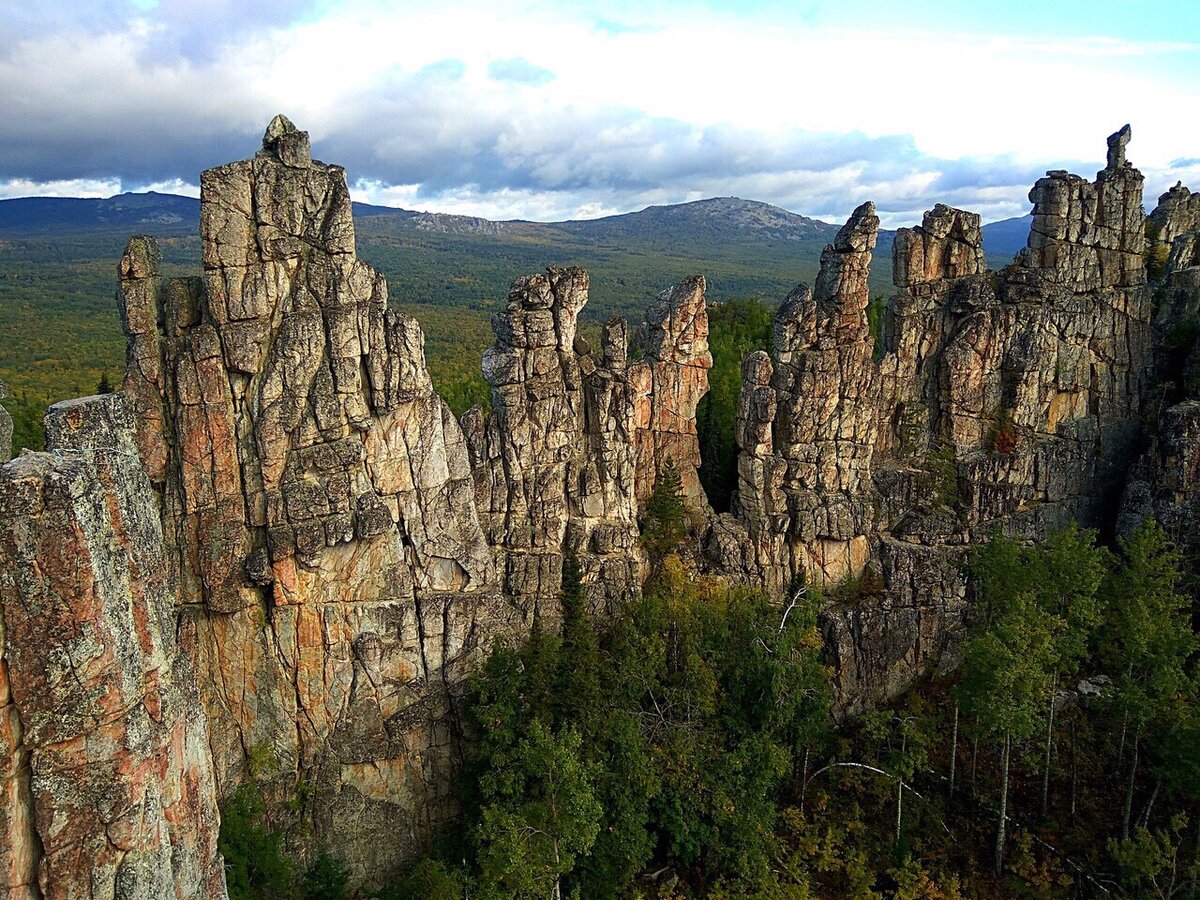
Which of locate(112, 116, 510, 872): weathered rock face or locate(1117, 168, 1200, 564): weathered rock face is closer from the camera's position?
locate(112, 116, 510, 872): weathered rock face

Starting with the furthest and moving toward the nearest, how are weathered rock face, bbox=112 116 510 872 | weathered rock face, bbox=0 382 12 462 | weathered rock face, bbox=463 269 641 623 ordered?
weathered rock face, bbox=463 269 641 623 < weathered rock face, bbox=112 116 510 872 < weathered rock face, bbox=0 382 12 462

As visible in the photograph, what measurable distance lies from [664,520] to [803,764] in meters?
13.0

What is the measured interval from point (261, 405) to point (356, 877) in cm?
2067

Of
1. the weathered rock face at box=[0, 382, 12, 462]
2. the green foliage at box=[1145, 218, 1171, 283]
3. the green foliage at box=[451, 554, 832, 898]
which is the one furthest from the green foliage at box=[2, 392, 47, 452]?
the green foliage at box=[1145, 218, 1171, 283]

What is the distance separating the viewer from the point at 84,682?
14062 millimetres

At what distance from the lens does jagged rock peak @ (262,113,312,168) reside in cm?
3198

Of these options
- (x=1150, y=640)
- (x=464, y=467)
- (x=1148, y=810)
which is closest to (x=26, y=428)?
(x=464, y=467)

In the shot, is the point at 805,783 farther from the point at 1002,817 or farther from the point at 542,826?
the point at 542,826

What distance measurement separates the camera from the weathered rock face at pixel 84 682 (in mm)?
13547

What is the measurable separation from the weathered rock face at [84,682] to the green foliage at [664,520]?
87.7 feet

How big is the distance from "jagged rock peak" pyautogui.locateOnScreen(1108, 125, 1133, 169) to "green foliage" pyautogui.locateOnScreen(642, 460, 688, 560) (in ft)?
104

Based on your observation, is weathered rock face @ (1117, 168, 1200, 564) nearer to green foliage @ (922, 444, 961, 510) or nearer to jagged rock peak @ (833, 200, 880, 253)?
green foliage @ (922, 444, 961, 510)

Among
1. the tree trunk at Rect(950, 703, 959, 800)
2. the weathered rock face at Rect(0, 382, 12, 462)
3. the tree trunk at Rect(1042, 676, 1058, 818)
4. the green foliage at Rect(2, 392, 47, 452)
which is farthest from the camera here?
the green foliage at Rect(2, 392, 47, 452)

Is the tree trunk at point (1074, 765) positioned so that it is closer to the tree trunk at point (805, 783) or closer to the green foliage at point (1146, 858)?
the green foliage at point (1146, 858)
